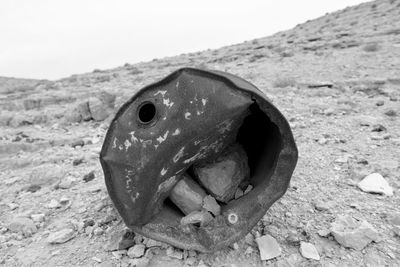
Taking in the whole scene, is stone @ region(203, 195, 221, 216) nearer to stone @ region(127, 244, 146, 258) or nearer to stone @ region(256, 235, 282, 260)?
stone @ region(256, 235, 282, 260)

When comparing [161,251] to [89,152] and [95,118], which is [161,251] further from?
[95,118]

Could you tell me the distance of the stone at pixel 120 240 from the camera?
6.95ft

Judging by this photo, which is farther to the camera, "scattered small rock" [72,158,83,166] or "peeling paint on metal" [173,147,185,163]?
"scattered small rock" [72,158,83,166]

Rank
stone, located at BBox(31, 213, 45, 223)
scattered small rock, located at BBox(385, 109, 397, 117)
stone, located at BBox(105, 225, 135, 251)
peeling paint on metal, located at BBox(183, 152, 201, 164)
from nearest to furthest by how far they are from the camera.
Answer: peeling paint on metal, located at BBox(183, 152, 201, 164) → stone, located at BBox(105, 225, 135, 251) → stone, located at BBox(31, 213, 45, 223) → scattered small rock, located at BBox(385, 109, 397, 117)

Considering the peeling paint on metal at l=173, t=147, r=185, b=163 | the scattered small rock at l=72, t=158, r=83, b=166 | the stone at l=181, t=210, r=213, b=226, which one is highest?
the peeling paint on metal at l=173, t=147, r=185, b=163

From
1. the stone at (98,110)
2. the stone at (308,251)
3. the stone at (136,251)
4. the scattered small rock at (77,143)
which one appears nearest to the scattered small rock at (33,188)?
the scattered small rock at (77,143)

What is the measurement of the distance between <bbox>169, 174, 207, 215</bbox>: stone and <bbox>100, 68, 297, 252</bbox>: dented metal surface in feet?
0.52

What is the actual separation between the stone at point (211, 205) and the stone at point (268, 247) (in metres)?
0.32

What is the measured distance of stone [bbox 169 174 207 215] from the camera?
2.14m

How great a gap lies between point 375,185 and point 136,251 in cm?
187

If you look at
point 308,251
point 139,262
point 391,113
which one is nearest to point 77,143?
point 139,262

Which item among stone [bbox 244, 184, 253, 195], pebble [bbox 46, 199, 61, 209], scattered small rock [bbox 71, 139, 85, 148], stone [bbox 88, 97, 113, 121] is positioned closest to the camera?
stone [bbox 244, 184, 253, 195]

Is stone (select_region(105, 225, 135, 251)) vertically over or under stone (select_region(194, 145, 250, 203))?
under

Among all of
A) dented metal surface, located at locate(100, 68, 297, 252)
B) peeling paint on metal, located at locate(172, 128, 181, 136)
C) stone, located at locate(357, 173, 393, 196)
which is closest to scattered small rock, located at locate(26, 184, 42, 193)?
dented metal surface, located at locate(100, 68, 297, 252)
